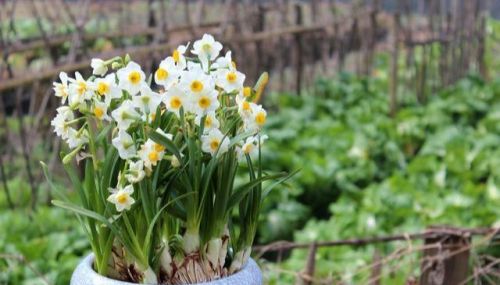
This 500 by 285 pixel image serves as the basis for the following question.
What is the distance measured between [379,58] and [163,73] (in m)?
8.98

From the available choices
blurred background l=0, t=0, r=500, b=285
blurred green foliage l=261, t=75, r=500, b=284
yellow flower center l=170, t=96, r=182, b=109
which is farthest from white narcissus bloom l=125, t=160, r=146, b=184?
blurred green foliage l=261, t=75, r=500, b=284

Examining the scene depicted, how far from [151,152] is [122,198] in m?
0.08

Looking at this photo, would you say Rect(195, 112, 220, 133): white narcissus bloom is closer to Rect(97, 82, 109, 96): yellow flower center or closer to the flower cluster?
the flower cluster

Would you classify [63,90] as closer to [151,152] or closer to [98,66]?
[98,66]

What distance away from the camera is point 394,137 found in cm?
610

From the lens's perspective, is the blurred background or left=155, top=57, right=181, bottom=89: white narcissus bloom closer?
left=155, top=57, right=181, bottom=89: white narcissus bloom

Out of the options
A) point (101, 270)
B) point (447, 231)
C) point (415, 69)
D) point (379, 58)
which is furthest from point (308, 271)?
point (379, 58)

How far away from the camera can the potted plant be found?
1389 millimetres

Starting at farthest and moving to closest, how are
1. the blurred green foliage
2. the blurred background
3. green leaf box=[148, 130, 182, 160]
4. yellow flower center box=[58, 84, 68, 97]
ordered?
1. the blurred green foliage
2. the blurred background
3. yellow flower center box=[58, 84, 68, 97]
4. green leaf box=[148, 130, 182, 160]

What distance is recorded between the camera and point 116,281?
4.59ft

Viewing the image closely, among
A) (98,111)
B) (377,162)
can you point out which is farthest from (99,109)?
(377,162)

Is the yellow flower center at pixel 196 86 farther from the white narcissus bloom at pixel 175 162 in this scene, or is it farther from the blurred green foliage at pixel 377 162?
the blurred green foliage at pixel 377 162

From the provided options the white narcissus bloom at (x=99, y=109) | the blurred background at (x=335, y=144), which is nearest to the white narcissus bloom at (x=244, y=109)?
the white narcissus bloom at (x=99, y=109)

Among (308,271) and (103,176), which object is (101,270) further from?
(308,271)
